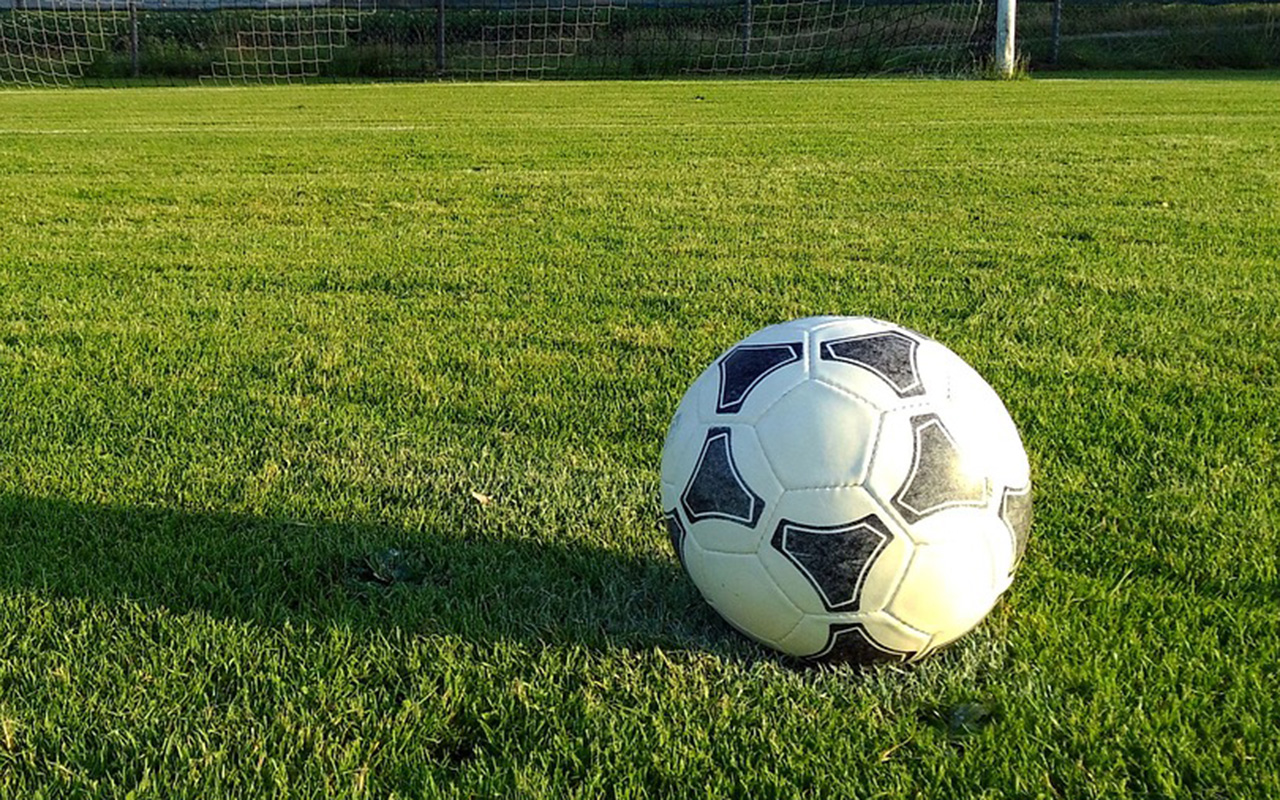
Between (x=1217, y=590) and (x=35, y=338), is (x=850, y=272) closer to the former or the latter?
(x=1217, y=590)

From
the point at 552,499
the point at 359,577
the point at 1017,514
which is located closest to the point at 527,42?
the point at 552,499

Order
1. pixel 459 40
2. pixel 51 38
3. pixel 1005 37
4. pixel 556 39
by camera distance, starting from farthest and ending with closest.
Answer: pixel 459 40, pixel 51 38, pixel 556 39, pixel 1005 37

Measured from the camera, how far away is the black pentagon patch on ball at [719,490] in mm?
2145

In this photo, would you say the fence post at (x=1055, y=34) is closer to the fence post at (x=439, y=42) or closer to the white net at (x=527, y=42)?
the white net at (x=527, y=42)

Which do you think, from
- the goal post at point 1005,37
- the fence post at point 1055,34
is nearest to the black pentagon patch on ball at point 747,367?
the goal post at point 1005,37

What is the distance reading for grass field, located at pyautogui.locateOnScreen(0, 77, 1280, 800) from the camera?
6.47ft

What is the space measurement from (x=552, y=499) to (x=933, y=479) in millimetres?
1225

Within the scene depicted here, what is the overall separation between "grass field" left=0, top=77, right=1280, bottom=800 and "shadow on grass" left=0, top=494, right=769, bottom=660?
0.04ft

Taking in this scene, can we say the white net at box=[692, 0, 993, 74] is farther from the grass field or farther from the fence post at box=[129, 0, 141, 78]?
the grass field

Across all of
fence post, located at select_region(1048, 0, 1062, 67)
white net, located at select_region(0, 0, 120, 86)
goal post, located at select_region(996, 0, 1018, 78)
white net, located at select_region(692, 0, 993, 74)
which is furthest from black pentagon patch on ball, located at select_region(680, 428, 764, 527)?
fence post, located at select_region(1048, 0, 1062, 67)

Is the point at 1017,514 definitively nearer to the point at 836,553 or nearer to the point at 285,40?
the point at 836,553

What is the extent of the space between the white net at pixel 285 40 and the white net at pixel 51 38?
264cm

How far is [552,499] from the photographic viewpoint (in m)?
3.01

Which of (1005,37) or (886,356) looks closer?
(886,356)
